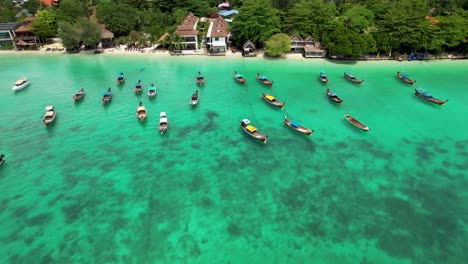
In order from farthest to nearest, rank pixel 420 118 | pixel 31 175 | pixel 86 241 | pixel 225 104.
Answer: pixel 225 104 < pixel 420 118 < pixel 31 175 < pixel 86 241

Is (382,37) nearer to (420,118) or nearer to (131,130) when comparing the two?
(420,118)

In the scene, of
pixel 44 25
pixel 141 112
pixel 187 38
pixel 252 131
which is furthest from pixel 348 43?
pixel 44 25

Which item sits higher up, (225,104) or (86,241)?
(225,104)

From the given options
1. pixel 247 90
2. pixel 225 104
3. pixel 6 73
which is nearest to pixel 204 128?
pixel 225 104

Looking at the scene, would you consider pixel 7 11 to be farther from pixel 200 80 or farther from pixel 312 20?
pixel 312 20

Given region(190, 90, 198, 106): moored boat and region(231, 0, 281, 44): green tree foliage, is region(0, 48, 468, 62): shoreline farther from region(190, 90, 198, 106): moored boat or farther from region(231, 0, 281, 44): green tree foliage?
region(190, 90, 198, 106): moored boat

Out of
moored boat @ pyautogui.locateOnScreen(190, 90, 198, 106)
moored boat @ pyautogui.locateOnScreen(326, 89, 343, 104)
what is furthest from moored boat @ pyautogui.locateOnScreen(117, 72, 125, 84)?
moored boat @ pyautogui.locateOnScreen(326, 89, 343, 104)

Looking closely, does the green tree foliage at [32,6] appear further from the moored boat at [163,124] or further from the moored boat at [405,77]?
the moored boat at [405,77]
